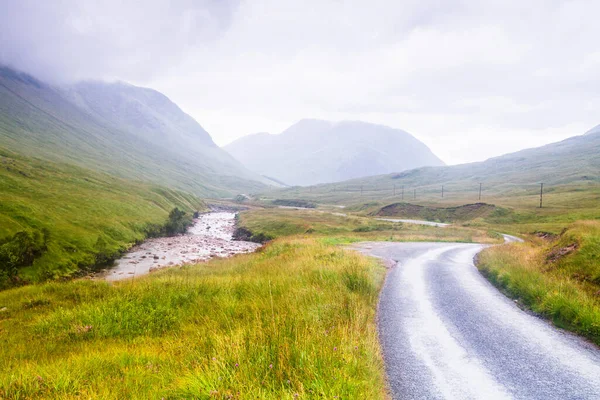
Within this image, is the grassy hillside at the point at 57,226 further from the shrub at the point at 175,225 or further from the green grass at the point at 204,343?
the green grass at the point at 204,343

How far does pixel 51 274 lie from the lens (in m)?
28.9

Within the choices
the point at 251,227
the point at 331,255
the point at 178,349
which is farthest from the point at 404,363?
the point at 251,227

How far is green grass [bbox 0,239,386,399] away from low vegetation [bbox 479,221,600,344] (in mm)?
5409

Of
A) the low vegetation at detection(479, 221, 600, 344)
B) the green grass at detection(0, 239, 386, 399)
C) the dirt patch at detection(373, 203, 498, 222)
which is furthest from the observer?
the dirt patch at detection(373, 203, 498, 222)

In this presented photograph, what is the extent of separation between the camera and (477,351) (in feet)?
24.2

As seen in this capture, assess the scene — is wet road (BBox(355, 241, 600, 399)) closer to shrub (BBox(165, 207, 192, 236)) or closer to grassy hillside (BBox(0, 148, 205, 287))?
grassy hillside (BBox(0, 148, 205, 287))

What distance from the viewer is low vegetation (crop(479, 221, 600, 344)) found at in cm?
872

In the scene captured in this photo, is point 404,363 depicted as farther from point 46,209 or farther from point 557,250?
point 46,209

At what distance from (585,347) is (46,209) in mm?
57919

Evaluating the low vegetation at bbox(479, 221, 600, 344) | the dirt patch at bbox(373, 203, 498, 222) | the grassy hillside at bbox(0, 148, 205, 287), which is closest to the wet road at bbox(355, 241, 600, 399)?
the low vegetation at bbox(479, 221, 600, 344)

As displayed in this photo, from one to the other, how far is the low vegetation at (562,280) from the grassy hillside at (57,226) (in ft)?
115

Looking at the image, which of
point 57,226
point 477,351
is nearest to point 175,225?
point 57,226

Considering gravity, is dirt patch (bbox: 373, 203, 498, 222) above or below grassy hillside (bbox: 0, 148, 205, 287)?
below

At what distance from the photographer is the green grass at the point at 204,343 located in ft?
15.1
